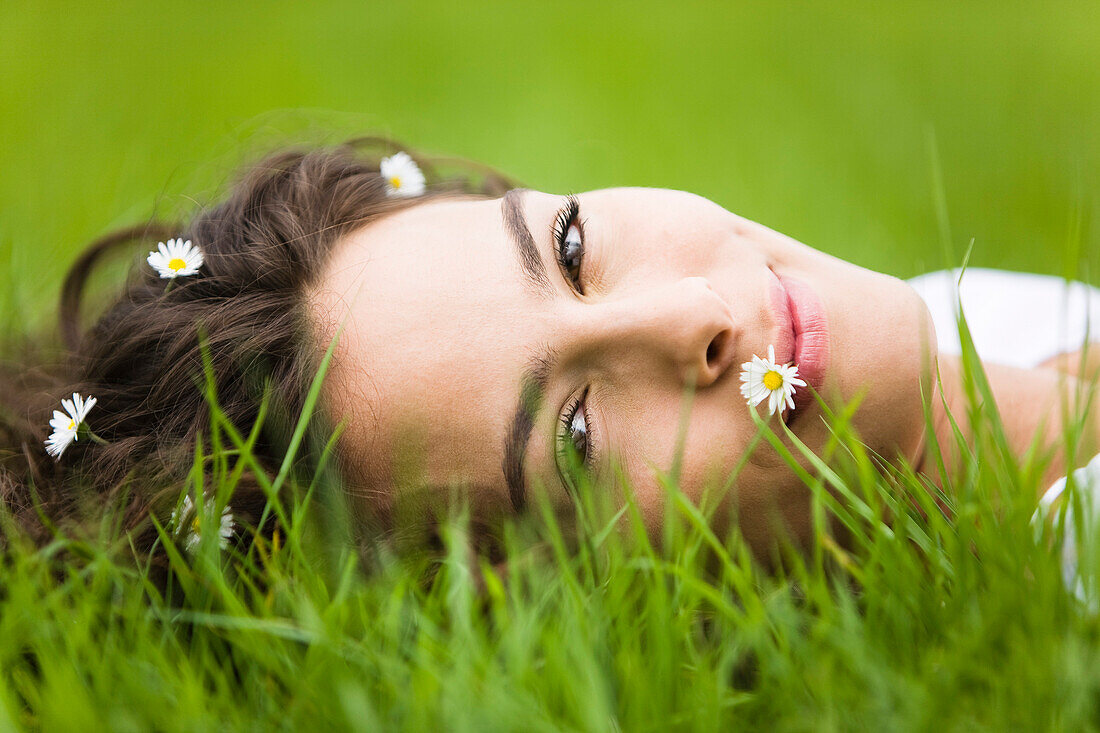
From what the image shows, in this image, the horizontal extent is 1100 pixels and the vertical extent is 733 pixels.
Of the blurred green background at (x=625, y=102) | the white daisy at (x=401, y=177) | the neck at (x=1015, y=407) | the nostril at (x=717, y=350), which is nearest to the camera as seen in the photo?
the nostril at (x=717, y=350)

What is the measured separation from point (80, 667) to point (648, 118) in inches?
194

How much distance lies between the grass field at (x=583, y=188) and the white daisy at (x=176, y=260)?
0.37 metres

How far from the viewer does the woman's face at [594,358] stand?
1.78 meters

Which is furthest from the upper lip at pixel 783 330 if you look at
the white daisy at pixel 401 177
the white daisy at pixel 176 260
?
the white daisy at pixel 176 260

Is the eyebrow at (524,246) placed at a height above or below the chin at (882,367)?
above

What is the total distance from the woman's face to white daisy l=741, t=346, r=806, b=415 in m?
0.03

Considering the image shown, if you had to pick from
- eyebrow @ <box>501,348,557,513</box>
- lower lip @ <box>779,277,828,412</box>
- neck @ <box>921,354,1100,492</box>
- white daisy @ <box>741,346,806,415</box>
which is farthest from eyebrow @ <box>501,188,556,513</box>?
neck @ <box>921,354,1100,492</box>

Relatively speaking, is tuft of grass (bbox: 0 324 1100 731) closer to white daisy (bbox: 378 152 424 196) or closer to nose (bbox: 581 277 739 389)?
nose (bbox: 581 277 739 389)

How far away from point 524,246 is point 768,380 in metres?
0.55

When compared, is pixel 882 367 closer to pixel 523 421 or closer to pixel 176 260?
pixel 523 421

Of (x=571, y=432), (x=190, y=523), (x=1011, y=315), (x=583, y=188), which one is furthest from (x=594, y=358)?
(x=583, y=188)

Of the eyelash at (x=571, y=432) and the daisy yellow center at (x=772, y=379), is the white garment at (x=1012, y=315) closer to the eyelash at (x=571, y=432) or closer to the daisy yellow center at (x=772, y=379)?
the daisy yellow center at (x=772, y=379)

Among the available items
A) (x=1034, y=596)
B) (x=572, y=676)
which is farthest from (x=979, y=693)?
(x=572, y=676)

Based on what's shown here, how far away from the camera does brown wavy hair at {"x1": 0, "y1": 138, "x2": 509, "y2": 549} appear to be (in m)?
1.95
